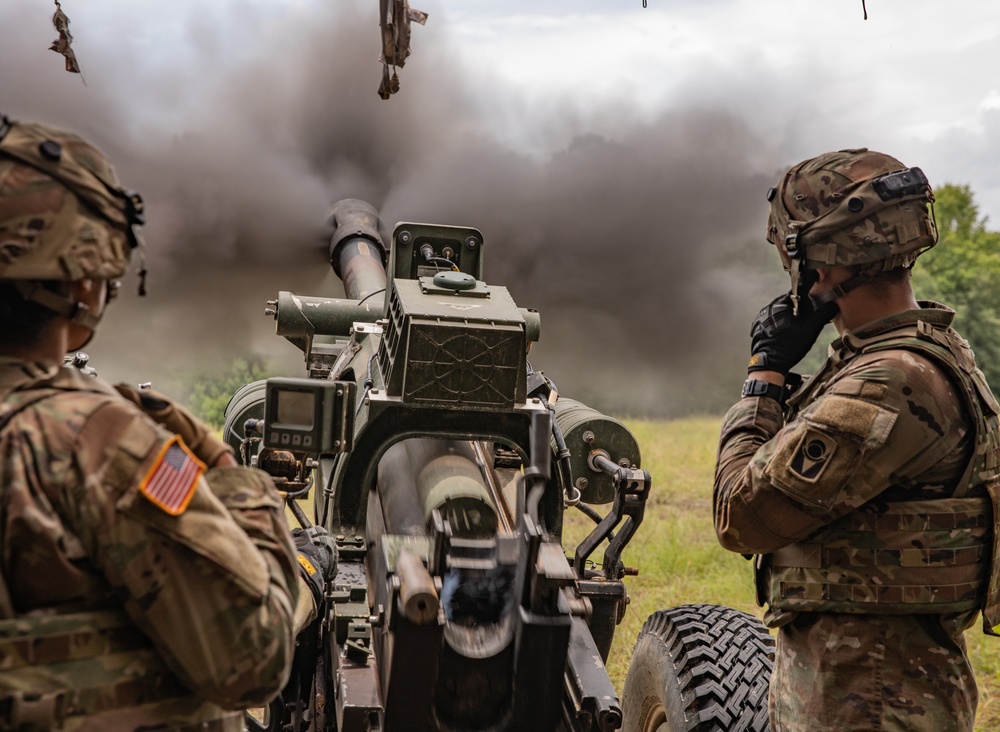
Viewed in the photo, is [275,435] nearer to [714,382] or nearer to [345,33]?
[345,33]

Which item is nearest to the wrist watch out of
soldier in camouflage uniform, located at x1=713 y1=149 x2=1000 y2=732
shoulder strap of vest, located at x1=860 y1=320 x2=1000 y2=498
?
soldier in camouflage uniform, located at x1=713 y1=149 x2=1000 y2=732

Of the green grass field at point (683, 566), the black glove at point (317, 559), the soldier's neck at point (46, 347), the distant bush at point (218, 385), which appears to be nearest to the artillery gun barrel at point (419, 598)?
the black glove at point (317, 559)

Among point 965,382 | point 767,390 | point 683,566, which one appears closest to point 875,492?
point 965,382

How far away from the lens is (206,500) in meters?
1.80

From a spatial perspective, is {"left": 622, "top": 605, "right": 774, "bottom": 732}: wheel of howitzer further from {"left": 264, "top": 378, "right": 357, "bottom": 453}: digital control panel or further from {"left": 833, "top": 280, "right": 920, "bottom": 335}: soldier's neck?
{"left": 264, "top": 378, "right": 357, "bottom": 453}: digital control panel

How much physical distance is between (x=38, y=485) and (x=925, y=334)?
1.88m

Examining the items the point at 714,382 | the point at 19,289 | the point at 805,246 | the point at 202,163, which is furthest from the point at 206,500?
the point at 714,382

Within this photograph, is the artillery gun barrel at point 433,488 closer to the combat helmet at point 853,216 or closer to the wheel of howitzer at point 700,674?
the wheel of howitzer at point 700,674

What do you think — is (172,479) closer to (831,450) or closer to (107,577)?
(107,577)

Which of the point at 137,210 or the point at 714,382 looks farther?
the point at 714,382

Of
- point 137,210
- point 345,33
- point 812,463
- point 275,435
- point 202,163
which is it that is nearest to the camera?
point 137,210

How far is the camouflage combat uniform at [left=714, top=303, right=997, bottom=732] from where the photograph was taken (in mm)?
2488

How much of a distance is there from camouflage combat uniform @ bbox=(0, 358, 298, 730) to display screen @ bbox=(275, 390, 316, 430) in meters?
1.13

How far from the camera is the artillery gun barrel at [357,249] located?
233 inches
